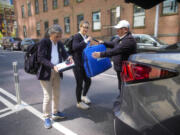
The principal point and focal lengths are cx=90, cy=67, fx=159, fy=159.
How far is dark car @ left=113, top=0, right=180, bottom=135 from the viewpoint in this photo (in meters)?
1.24

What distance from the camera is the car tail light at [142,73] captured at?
1.29m

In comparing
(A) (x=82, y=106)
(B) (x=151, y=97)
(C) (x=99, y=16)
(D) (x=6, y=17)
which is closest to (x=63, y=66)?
(A) (x=82, y=106)

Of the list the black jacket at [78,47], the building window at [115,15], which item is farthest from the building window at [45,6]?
the black jacket at [78,47]

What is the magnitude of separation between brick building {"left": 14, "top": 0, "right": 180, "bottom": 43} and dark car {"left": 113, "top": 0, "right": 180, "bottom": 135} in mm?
4875

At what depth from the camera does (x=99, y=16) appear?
675 inches

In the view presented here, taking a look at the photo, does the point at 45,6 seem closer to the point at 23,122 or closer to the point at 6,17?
the point at 23,122

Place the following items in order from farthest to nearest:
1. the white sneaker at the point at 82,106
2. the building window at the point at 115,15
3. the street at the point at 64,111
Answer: the building window at the point at 115,15
the white sneaker at the point at 82,106
the street at the point at 64,111

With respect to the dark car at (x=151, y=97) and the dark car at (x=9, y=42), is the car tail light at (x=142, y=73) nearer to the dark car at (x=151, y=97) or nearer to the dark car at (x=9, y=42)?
the dark car at (x=151, y=97)

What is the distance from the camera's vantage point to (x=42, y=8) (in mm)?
25125

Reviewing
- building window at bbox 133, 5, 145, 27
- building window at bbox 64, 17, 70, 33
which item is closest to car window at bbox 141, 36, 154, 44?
building window at bbox 133, 5, 145, 27

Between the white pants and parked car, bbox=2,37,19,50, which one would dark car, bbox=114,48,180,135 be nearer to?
the white pants

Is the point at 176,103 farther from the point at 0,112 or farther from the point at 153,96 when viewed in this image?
the point at 0,112

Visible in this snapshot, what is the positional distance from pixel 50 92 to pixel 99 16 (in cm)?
1565

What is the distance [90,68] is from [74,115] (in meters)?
1.06
